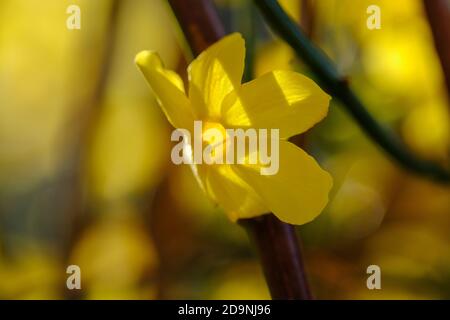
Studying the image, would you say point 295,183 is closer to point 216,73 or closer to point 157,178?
point 216,73

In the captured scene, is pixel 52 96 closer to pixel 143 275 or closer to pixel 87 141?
pixel 87 141

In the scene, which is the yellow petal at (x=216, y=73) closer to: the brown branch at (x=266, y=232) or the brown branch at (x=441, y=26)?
the brown branch at (x=266, y=232)

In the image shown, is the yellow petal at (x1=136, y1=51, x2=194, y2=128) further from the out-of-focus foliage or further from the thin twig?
the out-of-focus foliage

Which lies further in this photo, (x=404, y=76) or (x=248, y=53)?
(x=404, y=76)

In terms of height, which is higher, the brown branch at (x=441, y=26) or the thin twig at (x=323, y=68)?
the brown branch at (x=441, y=26)

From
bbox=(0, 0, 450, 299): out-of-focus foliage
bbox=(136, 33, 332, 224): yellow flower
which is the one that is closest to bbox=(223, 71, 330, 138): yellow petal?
bbox=(136, 33, 332, 224): yellow flower

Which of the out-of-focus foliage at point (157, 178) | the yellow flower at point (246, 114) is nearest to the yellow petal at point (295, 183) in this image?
the yellow flower at point (246, 114)
